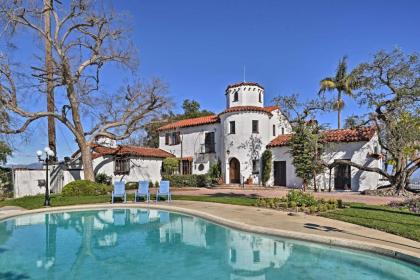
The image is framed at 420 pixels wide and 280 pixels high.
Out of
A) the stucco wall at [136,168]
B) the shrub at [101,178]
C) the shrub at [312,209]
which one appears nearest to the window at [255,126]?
the stucco wall at [136,168]

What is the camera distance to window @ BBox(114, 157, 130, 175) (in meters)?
29.4

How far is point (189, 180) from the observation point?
98.0ft

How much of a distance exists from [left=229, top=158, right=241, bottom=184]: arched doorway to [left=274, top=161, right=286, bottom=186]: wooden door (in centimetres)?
352

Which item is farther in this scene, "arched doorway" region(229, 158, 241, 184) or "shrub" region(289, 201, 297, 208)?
"arched doorway" region(229, 158, 241, 184)

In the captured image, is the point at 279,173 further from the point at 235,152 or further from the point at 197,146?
the point at 197,146

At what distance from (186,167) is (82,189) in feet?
43.5

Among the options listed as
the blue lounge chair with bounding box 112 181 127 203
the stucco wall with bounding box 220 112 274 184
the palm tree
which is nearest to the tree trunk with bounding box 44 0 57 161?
the blue lounge chair with bounding box 112 181 127 203

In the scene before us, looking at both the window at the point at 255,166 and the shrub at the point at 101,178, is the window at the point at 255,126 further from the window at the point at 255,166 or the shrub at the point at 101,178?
the shrub at the point at 101,178

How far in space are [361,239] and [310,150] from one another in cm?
1149

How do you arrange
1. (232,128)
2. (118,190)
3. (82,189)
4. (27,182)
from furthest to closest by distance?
1. (232,128)
2. (27,182)
3. (82,189)
4. (118,190)

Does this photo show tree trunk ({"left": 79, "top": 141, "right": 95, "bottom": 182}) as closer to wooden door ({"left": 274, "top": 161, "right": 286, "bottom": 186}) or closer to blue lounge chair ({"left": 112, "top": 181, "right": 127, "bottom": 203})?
blue lounge chair ({"left": 112, "top": 181, "right": 127, "bottom": 203})

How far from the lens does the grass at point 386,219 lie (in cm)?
908

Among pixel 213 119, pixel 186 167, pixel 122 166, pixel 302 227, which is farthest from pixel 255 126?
pixel 302 227

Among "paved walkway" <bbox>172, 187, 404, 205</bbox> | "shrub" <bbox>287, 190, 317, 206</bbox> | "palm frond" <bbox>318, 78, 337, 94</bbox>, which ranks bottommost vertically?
"paved walkway" <bbox>172, 187, 404, 205</bbox>
